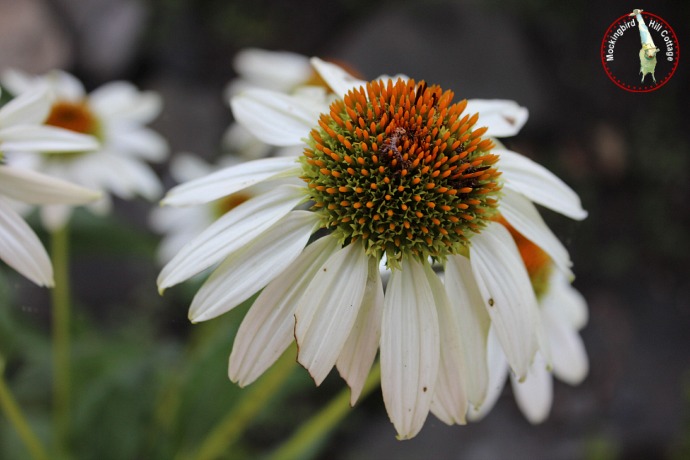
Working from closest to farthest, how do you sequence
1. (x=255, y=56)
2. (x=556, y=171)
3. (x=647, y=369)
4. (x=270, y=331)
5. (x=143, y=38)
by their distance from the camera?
(x=270, y=331)
(x=255, y=56)
(x=556, y=171)
(x=647, y=369)
(x=143, y=38)

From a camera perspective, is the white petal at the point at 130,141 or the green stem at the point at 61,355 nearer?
the green stem at the point at 61,355

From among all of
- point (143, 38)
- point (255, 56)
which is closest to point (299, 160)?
point (255, 56)

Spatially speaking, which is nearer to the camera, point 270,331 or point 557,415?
point 270,331

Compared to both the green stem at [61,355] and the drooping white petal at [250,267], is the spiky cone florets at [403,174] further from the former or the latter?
the green stem at [61,355]

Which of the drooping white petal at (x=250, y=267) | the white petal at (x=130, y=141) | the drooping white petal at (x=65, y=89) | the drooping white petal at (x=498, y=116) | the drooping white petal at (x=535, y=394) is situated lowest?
the drooping white petal at (x=535, y=394)

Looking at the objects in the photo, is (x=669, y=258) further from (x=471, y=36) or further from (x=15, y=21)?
(x=15, y=21)

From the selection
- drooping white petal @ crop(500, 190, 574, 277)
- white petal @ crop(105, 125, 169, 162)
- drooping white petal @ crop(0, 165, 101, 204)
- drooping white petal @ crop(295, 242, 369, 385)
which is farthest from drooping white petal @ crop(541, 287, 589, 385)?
white petal @ crop(105, 125, 169, 162)

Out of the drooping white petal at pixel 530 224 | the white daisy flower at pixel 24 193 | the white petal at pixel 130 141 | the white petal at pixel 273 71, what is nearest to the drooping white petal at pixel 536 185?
the drooping white petal at pixel 530 224
